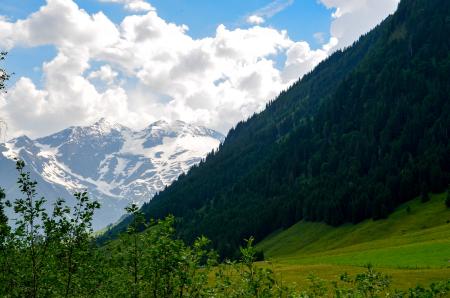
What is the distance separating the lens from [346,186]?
584 ft

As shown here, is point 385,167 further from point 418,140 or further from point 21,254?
point 21,254

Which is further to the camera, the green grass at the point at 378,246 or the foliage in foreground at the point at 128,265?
the green grass at the point at 378,246

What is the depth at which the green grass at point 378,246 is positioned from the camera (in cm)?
5853

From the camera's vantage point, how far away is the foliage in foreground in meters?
15.8

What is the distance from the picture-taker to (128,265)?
17.9m

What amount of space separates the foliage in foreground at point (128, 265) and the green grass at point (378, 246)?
5.90ft

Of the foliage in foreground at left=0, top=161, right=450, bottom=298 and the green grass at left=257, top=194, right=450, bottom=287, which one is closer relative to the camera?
the foliage in foreground at left=0, top=161, right=450, bottom=298

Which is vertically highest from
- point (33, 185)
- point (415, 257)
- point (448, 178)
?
point (448, 178)

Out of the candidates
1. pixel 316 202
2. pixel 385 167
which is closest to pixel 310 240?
pixel 316 202

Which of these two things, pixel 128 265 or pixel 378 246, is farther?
pixel 378 246

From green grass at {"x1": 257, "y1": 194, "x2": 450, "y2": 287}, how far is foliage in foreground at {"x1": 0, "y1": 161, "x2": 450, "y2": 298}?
5.90 ft

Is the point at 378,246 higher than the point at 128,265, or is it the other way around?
the point at 128,265

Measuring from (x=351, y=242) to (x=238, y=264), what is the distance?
116 metres

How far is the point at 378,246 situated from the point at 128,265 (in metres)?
86.8
